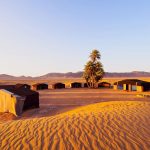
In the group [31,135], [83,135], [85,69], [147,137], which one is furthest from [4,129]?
[85,69]

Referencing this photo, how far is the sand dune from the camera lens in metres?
8.03

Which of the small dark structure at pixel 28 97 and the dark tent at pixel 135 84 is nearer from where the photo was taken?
the small dark structure at pixel 28 97

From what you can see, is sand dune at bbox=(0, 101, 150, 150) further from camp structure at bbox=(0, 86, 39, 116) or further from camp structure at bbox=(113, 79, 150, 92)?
camp structure at bbox=(113, 79, 150, 92)

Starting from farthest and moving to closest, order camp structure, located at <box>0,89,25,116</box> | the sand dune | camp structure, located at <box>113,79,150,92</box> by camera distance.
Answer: camp structure, located at <box>113,79,150,92</box> < camp structure, located at <box>0,89,25,116</box> < the sand dune

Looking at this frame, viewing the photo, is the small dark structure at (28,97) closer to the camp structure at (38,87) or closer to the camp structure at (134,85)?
the camp structure at (134,85)

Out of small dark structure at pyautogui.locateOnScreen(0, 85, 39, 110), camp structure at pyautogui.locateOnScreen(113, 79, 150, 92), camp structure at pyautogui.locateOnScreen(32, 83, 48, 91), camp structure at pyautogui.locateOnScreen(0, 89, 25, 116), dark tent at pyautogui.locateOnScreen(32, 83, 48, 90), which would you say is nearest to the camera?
camp structure at pyautogui.locateOnScreen(0, 89, 25, 116)

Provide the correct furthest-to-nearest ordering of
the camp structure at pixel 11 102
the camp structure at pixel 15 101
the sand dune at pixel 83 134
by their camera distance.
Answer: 1. the camp structure at pixel 15 101
2. the camp structure at pixel 11 102
3. the sand dune at pixel 83 134

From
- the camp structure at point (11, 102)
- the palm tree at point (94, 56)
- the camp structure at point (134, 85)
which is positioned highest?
the palm tree at point (94, 56)

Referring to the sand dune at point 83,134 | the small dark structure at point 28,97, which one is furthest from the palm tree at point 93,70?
the sand dune at point 83,134

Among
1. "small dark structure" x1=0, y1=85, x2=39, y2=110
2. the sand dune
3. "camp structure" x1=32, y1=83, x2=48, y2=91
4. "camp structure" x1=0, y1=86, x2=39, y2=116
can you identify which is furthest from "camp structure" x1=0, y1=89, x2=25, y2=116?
"camp structure" x1=32, y1=83, x2=48, y2=91

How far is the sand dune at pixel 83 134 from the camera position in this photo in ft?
26.3

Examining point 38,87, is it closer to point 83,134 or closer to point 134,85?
point 134,85

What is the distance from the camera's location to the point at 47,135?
30.2 feet

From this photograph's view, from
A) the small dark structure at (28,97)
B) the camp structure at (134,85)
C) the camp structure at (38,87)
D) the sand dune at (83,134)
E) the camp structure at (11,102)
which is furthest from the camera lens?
the camp structure at (38,87)
